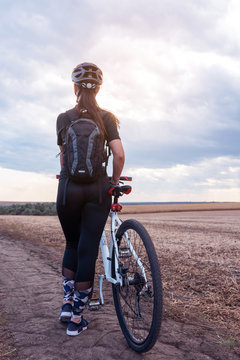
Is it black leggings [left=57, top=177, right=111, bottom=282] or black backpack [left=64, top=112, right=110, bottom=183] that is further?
black leggings [left=57, top=177, right=111, bottom=282]

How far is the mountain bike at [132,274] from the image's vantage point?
2936 mm

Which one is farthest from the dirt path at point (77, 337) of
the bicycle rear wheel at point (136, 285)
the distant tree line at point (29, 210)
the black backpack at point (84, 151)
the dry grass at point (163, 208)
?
the dry grass at point (163, 208)

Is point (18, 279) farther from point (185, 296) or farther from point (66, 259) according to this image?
point (185, 296)

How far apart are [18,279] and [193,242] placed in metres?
5.40

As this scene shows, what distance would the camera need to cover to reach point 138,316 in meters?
3.20

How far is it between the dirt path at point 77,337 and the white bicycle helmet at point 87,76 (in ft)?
8.93

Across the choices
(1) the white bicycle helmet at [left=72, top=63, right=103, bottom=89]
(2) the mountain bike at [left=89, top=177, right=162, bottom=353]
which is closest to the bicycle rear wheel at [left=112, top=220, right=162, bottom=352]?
(2) the mountain bike at [left=89, top=177, right=162, bottom=353]

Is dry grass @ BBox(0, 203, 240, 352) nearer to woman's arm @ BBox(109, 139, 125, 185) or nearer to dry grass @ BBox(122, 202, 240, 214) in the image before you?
woman's arm @ BBox(109, 139, 125, 185)

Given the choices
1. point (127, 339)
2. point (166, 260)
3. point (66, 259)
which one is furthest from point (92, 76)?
point (166, 260)

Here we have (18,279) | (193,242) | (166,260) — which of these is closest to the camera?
(18,279)

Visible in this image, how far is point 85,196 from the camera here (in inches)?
130

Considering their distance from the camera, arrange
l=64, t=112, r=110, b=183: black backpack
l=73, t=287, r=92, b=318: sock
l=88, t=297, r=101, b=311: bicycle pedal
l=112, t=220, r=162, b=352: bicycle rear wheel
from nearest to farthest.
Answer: l=112, t=220, r=162, b=352: bicycle rear wheel
l=64, t=112, r=110, b=183: black backpack
l=73, t=287, r=92, b=318: sock
l=88, t=297, r=101, b=311: bicycle pedal

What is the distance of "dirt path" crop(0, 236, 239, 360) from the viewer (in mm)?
3012

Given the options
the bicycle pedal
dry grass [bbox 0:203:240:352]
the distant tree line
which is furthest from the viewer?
the distant tree line
